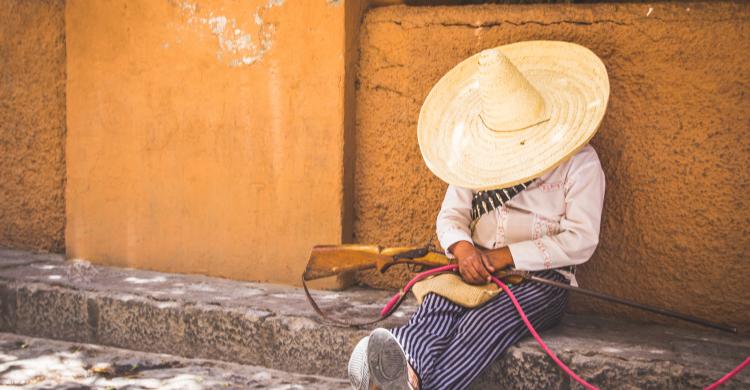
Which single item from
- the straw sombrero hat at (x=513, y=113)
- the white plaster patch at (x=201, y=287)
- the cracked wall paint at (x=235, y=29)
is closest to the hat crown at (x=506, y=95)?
the straw sombrero hat at (x=513, y=113)

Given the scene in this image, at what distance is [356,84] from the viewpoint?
384 cm

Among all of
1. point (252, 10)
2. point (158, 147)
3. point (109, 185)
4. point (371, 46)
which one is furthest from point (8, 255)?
point (371, 46)

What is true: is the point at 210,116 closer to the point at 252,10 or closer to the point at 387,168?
the point at 252,10

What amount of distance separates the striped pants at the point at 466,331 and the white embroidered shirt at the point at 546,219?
0.13 m

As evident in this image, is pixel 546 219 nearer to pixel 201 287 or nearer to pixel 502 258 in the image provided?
pixel 502 258

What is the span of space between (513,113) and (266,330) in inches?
55.0

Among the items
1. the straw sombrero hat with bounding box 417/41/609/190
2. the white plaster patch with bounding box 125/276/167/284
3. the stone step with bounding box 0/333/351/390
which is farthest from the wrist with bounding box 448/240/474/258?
the white plaster patch with bounding box 125/276/167/284

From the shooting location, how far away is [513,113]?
288 cm

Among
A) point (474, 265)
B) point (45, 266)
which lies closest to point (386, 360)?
point (474, 265)

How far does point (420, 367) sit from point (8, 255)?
295 cm

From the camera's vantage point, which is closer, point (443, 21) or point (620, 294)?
point (620, 294)

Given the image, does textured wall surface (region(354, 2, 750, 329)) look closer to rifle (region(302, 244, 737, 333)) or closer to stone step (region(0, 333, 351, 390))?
rifle (region(302, 244, 737, 333))

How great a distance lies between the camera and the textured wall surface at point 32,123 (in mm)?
4551

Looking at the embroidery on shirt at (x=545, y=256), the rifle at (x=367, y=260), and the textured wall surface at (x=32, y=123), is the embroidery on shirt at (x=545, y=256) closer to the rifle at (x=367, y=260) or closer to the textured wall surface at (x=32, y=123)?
the rifle at (x=367, y=260)
